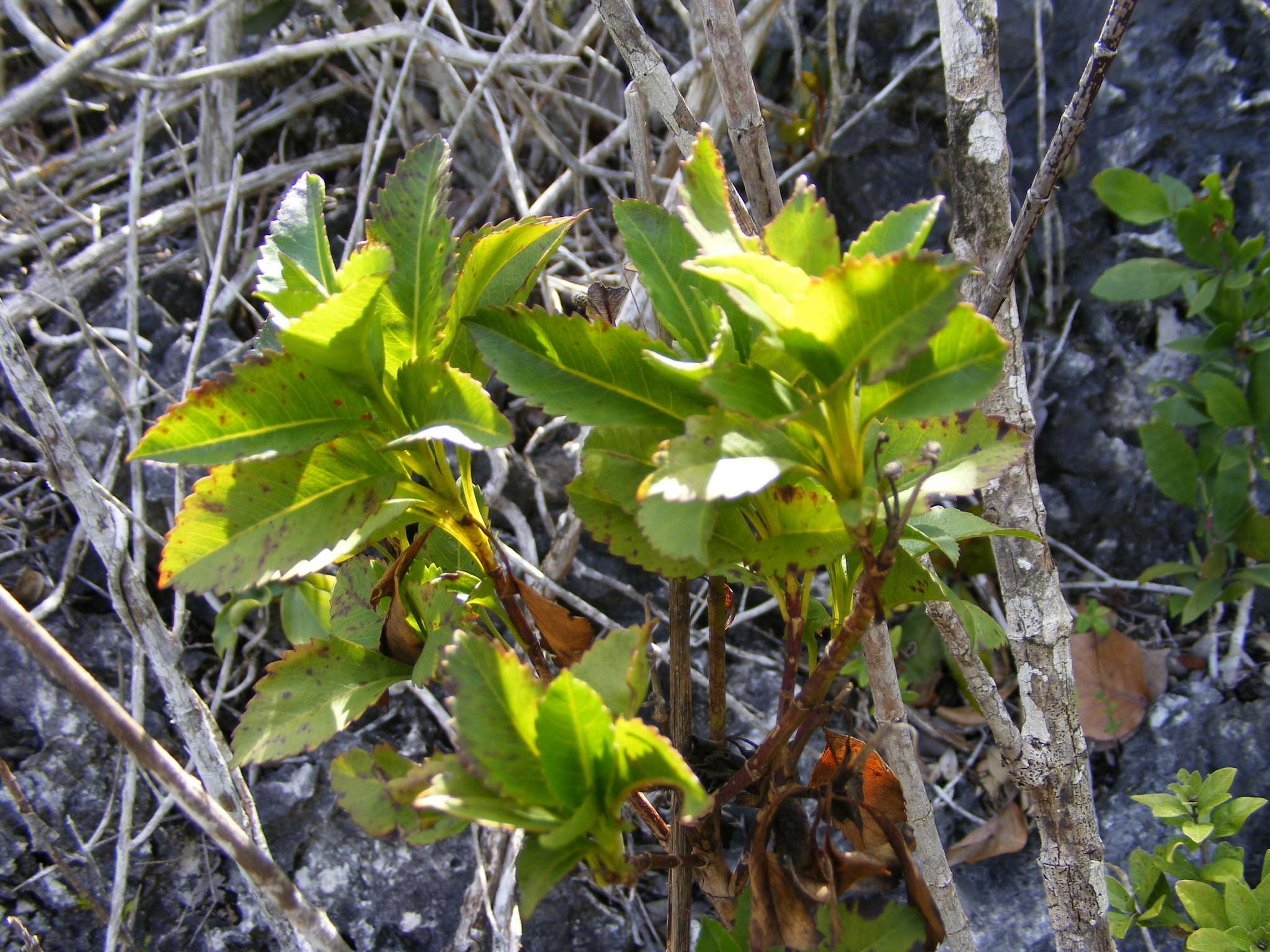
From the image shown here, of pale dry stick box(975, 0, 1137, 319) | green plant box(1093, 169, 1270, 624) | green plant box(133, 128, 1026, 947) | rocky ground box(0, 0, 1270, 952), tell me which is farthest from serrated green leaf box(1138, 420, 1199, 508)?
green plant box(133, 128, 1026, 947)

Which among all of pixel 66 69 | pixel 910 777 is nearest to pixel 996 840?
pixel 910 777

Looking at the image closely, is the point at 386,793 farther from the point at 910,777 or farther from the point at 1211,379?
the point at 1211,379

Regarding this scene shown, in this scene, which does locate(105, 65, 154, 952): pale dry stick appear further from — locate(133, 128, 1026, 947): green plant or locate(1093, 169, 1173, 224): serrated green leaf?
locate(1093, 169, 1173, 224): serrated green leaf

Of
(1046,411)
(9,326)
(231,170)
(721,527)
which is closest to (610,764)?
(721,527)

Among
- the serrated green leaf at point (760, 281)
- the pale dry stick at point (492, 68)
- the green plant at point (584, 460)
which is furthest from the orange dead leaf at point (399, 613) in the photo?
the pale dry stick at point (492, 68)

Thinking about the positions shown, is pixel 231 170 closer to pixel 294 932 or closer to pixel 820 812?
pixel 294 932

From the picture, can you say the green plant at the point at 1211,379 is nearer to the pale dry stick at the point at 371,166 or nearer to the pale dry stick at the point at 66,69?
the pale dry stick at the point at 371,166
